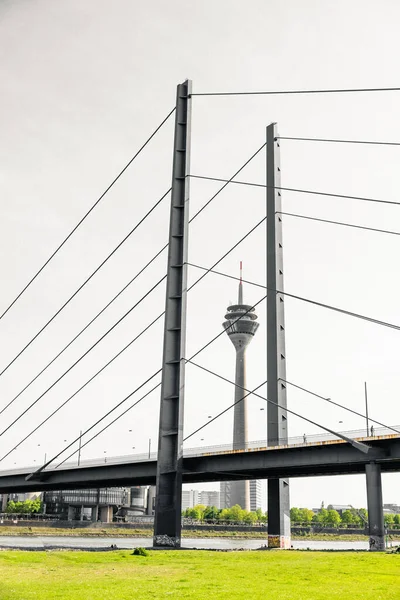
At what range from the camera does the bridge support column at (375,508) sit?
4003cm

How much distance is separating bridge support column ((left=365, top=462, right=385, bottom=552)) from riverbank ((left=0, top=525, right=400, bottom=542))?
92.9 m

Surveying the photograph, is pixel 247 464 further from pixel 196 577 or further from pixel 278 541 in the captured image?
pixel 196 577

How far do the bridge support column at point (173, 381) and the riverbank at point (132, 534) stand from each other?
88.0 metres

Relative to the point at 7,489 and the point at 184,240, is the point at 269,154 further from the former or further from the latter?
the point at 7,489

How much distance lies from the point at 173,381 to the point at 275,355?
403 inches

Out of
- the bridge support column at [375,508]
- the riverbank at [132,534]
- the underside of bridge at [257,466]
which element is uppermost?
the underside of bridge at [257,466]

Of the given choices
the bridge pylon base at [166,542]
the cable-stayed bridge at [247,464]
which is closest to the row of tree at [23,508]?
the cable-stayed bridge at [247,464]

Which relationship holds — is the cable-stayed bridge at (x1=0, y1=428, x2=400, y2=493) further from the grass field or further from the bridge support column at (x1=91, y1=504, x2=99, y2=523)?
the bridge support column at (x1=91, y1=504, x2=99, y2=523)

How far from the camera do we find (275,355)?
4991 cm

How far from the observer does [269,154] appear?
181ft

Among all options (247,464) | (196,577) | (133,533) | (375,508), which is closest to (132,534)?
(133,533)

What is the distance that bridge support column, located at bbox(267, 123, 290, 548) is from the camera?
46156 mm

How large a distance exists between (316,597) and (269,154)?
43762 millimetres

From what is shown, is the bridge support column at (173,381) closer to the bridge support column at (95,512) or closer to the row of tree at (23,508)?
the row of tree at (23,508)
